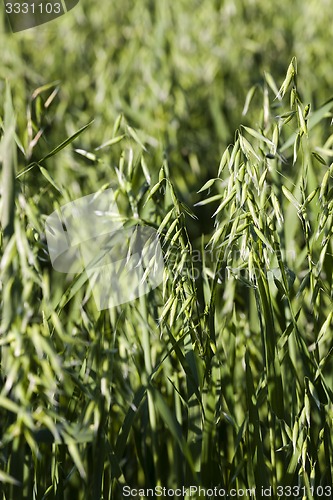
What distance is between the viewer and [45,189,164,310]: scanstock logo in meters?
0.83

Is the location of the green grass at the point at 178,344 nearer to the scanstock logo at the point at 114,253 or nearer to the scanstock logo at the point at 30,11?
the scanstock logo at the point at 114,253

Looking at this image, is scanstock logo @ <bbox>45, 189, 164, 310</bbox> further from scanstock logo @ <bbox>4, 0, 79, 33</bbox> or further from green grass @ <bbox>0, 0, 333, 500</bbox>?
scanstock logo @ <bbox>4, 0, 79, 33</bbox>

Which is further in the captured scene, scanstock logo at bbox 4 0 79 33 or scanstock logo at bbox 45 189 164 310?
scanstock logo at bbox 4 0 79 33

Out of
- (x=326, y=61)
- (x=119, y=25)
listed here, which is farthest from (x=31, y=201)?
(x=119, y=25)

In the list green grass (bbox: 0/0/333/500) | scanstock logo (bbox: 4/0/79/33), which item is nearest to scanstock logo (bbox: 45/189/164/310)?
green grass (bbox: 0/0/333/500)

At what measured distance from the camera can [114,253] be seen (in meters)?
0.95

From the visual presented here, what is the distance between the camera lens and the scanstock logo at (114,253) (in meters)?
0.83

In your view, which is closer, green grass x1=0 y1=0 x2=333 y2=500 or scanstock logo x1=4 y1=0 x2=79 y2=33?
green grass x1=0 y1=0 x2=333 y2=500

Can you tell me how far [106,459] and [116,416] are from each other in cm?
11

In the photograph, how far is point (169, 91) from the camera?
181 cm

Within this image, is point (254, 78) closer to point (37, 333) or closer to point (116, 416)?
point (116, 416)

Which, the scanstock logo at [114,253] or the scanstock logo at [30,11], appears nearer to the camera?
the scanstock logo at [114,253]

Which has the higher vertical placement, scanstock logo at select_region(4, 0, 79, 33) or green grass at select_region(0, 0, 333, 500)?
scanstock logo at select_region(4, 0, 79, 33)

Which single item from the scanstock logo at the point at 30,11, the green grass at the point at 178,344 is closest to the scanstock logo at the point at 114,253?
the green grass at the point at 178,344
